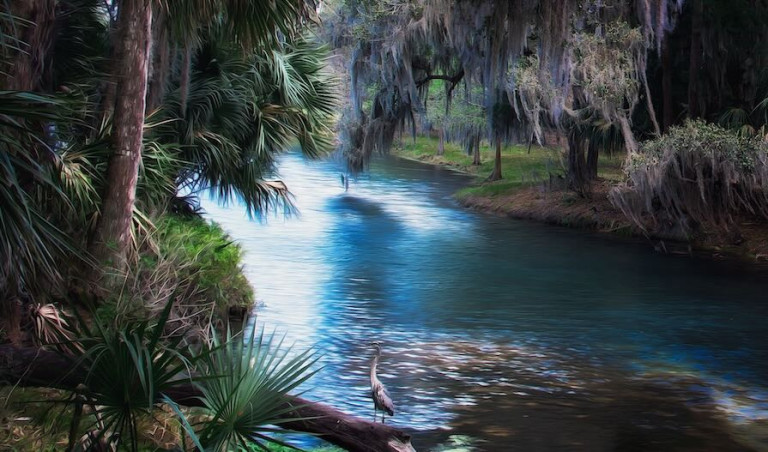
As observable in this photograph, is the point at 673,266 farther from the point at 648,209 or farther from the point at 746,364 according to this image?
the point at 746,364

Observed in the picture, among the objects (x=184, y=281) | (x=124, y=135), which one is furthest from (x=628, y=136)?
(x=124, y=135)

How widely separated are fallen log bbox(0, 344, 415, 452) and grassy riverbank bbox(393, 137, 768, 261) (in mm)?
17683

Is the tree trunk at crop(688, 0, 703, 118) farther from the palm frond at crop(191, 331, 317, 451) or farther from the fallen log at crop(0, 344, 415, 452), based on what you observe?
the palm frond at crop(191, 331, 317, 451)

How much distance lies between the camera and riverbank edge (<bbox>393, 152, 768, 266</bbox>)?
22.0 metres

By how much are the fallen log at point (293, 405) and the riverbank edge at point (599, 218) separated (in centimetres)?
1736

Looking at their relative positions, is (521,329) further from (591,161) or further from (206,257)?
(591,161)

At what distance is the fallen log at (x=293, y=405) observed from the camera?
18.1 ft

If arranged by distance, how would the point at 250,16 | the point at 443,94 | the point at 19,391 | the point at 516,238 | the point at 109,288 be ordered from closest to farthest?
the point at 19,391
the point at 250,16
the point at 109,288
the point at 516,238
the point at 443,94

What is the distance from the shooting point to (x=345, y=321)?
592 inches

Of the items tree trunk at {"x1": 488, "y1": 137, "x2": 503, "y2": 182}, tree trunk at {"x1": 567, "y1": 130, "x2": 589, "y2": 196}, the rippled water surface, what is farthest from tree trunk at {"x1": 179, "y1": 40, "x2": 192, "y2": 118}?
tree trunk at {"x1": 488, "y1": 137, "x2": 503, "y2": 182}

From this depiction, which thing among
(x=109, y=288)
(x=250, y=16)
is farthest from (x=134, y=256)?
(x=250, y=16)

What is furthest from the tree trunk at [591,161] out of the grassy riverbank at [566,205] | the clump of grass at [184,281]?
the clump of grass at [184,281]

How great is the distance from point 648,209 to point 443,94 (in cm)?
1594

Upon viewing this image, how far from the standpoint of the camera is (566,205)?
27062 mm
